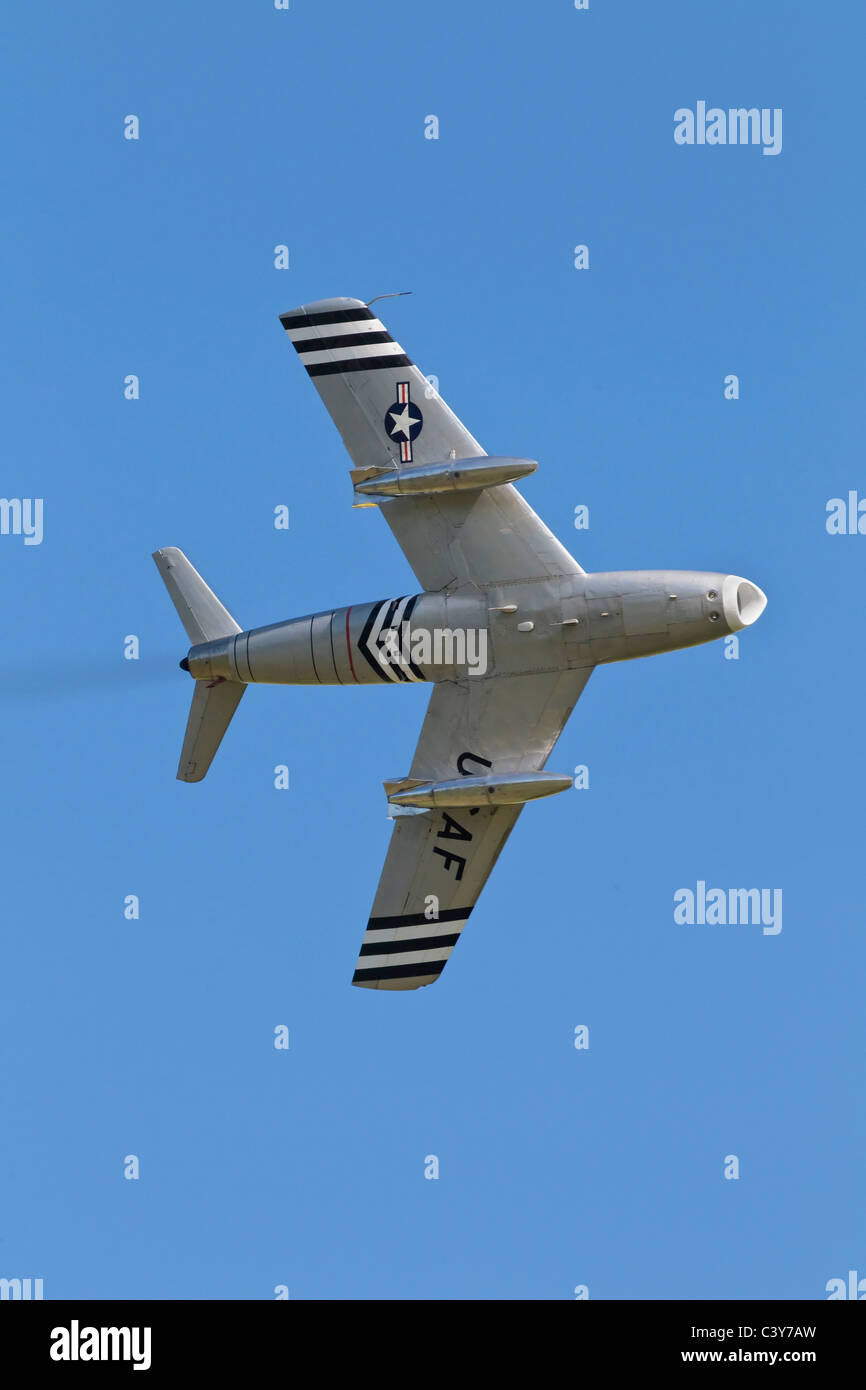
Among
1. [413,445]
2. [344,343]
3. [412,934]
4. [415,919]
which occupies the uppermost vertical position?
[344,343]

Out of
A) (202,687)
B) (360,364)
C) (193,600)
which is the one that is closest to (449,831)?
(202,687)

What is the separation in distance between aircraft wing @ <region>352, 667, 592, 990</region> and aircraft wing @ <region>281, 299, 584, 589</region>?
7.45ft

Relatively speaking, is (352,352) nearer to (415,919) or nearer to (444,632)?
(444,632)

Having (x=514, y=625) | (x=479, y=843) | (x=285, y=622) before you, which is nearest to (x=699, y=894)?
(x=479, y=843)

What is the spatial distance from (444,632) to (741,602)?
5627mm

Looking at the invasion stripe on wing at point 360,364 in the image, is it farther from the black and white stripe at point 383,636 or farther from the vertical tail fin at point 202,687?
the vertical tail fin at point 202,687

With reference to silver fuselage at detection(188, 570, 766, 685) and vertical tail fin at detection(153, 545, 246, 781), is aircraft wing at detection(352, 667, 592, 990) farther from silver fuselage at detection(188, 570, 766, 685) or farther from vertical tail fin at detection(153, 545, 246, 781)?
vertical tail fin at detection(153, 545, 246, 781)

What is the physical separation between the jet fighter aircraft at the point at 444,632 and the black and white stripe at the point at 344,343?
0.03 metres

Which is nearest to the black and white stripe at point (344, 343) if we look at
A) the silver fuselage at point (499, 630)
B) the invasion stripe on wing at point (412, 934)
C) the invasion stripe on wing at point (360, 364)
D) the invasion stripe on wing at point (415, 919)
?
the invasion stripe on wing at point (360, 364)

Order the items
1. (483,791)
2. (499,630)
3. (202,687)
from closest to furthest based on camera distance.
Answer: (483,791) → (499,630) → (202,687)

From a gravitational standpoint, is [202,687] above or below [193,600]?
below

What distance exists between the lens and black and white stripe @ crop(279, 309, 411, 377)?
123 feet

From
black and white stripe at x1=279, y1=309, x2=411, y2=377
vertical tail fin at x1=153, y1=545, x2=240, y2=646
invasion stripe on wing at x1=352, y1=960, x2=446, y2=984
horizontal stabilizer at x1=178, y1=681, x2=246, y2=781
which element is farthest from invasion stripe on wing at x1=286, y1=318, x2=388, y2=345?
invasion stripe on wing at x1=352, y1=960, x2=446, y2=984

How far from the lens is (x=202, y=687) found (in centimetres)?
3862
